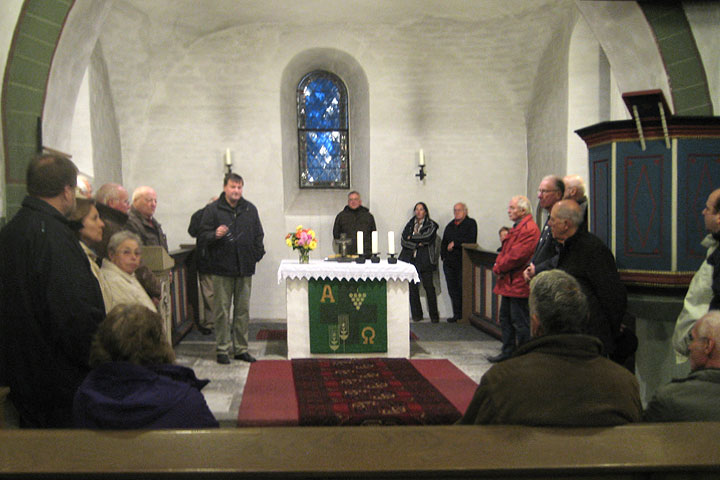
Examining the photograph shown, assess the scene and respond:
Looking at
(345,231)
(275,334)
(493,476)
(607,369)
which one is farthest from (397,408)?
(345,231)

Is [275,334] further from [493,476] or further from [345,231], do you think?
[493,476]

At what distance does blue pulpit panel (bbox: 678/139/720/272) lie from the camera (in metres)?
3.36

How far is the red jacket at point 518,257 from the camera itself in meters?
4.93

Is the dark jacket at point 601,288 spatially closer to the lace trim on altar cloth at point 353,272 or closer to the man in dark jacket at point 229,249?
the lace trim on altar cloth at point 353,272

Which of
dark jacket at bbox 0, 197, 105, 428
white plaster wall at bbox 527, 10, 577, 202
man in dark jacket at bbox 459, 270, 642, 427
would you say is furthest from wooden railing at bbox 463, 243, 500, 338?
dark jacket at bbox 0, 197, 105, 428

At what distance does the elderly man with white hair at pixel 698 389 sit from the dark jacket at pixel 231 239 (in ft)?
12.8

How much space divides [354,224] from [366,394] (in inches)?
155

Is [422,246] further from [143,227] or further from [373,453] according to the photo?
[373,453]

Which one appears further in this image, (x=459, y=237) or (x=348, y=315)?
(x=459, y=237)

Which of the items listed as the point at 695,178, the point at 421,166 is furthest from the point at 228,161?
the point at 695,178

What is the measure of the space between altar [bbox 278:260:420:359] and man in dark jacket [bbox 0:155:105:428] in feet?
10.4

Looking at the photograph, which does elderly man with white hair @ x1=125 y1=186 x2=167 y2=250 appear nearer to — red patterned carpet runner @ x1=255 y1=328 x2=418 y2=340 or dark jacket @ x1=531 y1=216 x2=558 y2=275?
red patterned carpet runner @ x1=255 y1=328 x2=418 y2=340

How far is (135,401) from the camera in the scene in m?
1.80

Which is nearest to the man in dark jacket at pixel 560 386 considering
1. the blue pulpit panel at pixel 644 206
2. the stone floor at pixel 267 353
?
the blue pulpit panel at pixel 644 206
